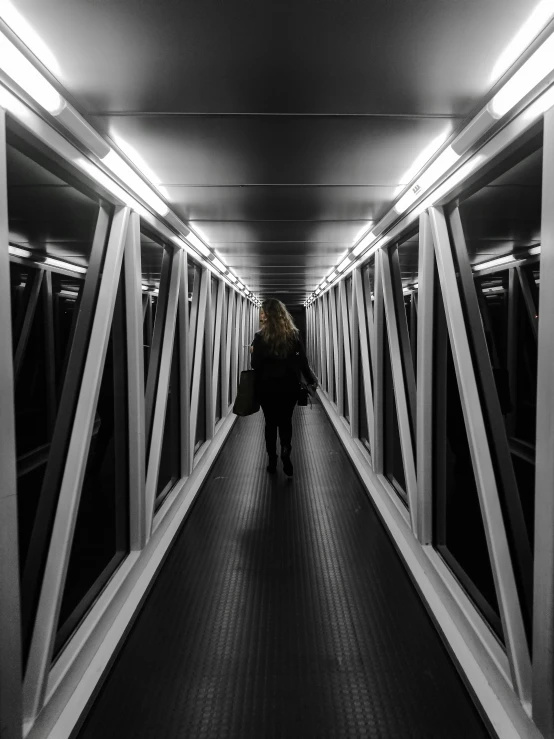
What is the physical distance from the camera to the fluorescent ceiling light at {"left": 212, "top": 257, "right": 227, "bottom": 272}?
540cm

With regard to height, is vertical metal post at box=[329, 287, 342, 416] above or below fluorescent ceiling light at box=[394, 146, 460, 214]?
below

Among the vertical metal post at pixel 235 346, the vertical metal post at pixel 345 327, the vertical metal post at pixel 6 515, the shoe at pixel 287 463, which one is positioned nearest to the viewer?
the vertical metal post at pixel 6 515

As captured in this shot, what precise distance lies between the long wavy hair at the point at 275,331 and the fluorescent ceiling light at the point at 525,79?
293 centimetres

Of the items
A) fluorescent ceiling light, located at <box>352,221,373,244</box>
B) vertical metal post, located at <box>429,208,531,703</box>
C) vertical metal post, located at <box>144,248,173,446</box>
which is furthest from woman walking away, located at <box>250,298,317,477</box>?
vertical metal post, located at <box>429,208,531,703</box>

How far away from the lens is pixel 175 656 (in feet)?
6.88

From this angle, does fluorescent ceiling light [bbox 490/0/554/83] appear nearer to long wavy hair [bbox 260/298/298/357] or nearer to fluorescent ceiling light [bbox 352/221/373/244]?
fluorescent ceiling light [bbox 352/221/373/244]

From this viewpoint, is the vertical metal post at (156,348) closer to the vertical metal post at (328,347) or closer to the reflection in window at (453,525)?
the reflection in window at (453,525)

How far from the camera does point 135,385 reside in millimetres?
2711

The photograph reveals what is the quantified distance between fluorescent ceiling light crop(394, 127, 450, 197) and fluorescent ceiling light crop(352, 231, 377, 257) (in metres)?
1.21

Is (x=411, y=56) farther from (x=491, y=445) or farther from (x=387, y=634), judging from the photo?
(x=387, y=634)

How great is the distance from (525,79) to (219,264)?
450cm

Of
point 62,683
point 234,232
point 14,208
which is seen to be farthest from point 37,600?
point 234,232

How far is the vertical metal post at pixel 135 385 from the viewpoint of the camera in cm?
264

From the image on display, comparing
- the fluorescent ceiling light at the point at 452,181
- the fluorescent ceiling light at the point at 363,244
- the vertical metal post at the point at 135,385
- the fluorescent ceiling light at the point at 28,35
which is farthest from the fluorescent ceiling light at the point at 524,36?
the fluorescent ceiling light at the point at 363,244
